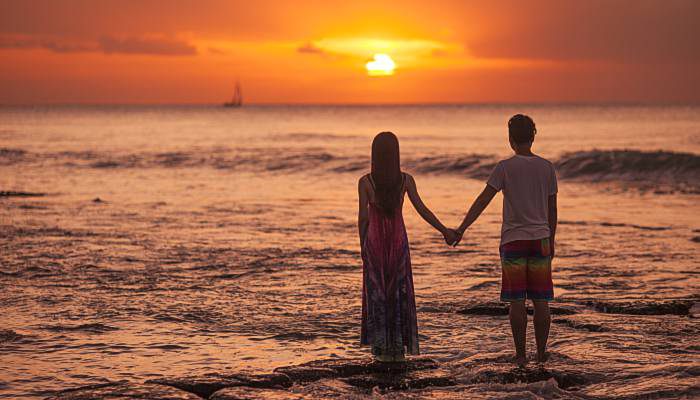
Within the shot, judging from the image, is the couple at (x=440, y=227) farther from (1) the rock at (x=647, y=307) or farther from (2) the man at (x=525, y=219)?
(1) the rock at (x=647, y=307)

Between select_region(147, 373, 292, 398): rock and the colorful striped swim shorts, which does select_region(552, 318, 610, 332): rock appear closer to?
the colorful striped swim shorts

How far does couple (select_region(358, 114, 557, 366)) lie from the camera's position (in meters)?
6.14

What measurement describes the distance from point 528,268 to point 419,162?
32.0m

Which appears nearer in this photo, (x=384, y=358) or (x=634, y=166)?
(x=384, y=358)

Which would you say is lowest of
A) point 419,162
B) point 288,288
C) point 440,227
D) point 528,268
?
point 288,288

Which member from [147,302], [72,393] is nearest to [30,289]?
[147,302]

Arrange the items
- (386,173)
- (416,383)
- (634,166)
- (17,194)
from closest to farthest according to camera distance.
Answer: (416,383) → (386,173) → (17,194) → (634,166)

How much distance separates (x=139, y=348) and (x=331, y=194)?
56.3ft

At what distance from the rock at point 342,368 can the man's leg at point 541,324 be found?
83 centimetres

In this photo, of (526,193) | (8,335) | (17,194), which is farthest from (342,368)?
(17,194)

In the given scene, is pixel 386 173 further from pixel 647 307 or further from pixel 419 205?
pixel 647 307

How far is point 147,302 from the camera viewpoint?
9008 mm

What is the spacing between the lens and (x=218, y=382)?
5820 millimetres

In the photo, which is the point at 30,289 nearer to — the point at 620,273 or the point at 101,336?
the point at 101,336
